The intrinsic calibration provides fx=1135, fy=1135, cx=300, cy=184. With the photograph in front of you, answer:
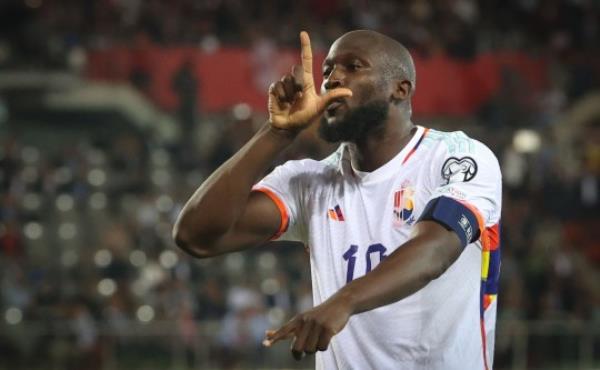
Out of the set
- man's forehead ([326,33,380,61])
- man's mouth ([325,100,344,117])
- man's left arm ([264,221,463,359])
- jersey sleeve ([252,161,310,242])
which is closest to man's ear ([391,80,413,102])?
man's forehead ([326,33,380,61])

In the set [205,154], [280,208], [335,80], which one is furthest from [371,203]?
[205,154]

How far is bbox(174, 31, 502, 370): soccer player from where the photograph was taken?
389 cm

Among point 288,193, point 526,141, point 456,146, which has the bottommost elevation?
point 288,193

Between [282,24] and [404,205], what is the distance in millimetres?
17710

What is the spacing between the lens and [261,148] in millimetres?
3936

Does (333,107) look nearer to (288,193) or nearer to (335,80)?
(335,80)

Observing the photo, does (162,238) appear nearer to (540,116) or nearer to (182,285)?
(182,285)

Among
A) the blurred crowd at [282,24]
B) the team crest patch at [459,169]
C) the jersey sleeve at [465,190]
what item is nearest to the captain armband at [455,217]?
the jersey sleeve at [465,190]

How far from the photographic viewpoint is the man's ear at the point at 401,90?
13.6 feet

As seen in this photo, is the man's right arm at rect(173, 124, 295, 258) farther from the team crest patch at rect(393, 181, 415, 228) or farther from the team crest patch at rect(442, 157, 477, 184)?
the team crest patch at rect(442, 157, 477, 184)

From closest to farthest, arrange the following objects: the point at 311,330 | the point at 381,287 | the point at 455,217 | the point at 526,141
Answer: the point at 311,330, the point at 381,287, the point at 455,217, the point at 526,141

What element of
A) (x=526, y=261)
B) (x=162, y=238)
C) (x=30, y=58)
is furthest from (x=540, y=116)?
(x=30, y=58)

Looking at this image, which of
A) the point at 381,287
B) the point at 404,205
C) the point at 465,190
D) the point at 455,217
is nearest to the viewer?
the point at 381,287

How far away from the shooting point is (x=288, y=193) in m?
4.29
